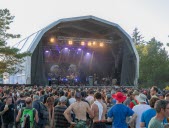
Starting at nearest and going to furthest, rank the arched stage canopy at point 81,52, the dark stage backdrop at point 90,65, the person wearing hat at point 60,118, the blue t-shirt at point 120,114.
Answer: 1. the blue t-shirt at point 120,114
2. the person wearing hat at point 60,118
3. the arched stage canopy at point 81,52
4. the dark stage backdrop at point 90,65

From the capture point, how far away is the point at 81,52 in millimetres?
37312

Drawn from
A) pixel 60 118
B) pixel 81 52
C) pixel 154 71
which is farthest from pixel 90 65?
pixel 60 118

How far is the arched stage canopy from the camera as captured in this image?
100 ft

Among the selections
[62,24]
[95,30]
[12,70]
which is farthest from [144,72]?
[12,70]

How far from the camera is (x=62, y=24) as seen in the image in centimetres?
3177

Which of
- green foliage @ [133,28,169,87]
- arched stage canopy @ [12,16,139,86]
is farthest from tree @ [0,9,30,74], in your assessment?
green foliage @ [133,28,169,87]

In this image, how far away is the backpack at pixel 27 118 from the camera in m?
7.34

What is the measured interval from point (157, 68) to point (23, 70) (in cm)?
1853

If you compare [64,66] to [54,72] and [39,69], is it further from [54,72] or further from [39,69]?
[39,69]

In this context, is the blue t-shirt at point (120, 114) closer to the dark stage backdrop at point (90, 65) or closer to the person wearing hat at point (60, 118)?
the person wearing hat at point (60, 118)

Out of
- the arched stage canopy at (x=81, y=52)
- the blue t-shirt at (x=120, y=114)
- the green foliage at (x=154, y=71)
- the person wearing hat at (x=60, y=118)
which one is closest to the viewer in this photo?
the blue t-shirt at (x=120, y=114)

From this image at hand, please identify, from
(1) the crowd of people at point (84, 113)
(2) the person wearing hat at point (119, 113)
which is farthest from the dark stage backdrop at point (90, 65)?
(2) the person wearing hat at point (119, 113)

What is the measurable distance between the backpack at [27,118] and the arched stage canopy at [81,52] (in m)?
21.9

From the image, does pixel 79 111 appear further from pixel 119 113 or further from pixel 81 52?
pixel 81 52
